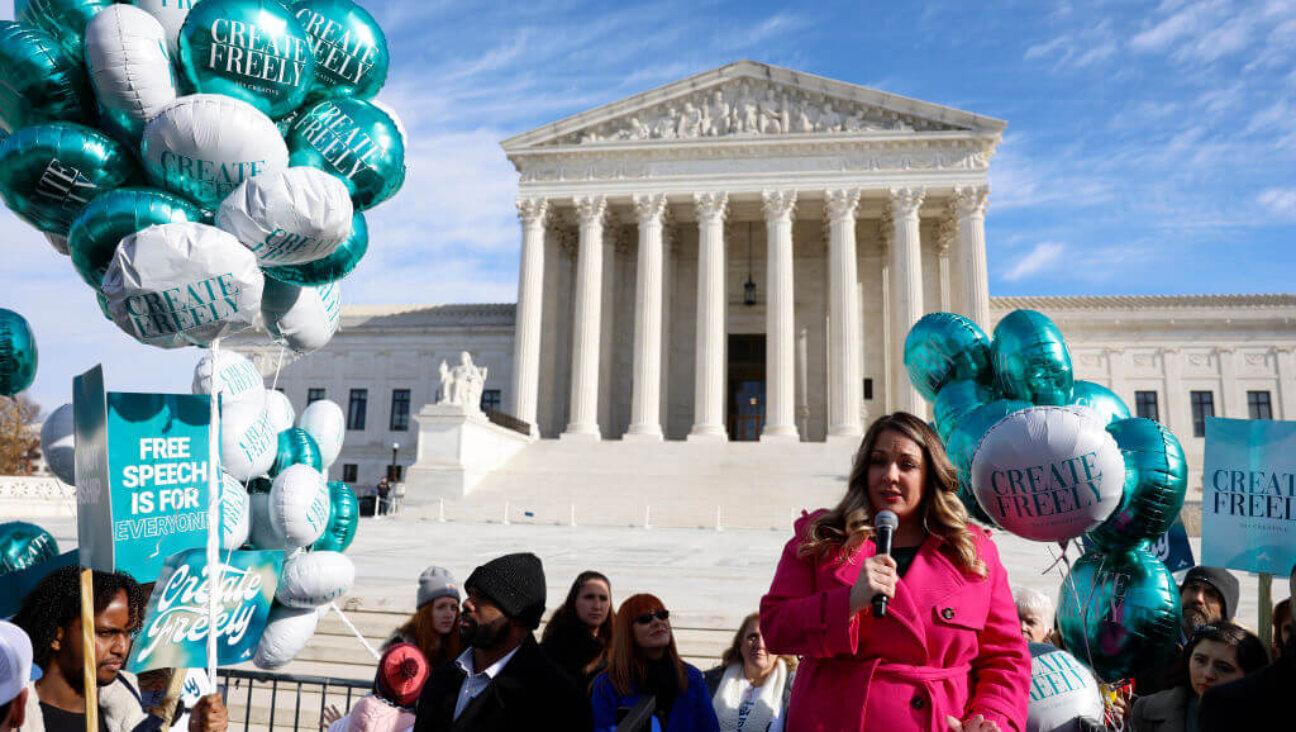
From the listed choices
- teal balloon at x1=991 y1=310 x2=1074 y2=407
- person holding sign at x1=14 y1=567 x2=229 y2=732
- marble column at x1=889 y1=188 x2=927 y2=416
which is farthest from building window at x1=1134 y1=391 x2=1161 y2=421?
person holding sign at x1=14 y1=567 x2=229 y2=732

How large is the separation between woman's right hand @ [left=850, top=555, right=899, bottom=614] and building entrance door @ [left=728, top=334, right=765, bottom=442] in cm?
3861

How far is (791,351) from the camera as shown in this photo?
34469 millimetres

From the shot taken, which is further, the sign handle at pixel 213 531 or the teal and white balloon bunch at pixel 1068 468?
the sign handle at pixel 213 531

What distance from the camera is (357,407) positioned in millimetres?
44469

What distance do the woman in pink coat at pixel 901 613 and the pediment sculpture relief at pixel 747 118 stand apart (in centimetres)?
3454

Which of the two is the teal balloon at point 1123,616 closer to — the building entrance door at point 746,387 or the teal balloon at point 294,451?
the teal balloon at point 294,451

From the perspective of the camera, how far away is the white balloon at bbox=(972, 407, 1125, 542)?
3.89 metres

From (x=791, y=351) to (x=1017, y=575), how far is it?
2158 centimetres

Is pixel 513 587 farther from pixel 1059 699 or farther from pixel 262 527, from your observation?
pixel 262 527

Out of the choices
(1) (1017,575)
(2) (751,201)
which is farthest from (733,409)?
(1) (1017,575)

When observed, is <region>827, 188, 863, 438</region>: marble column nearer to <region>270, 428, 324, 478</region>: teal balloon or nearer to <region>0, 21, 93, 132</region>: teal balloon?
<region>270, 428, 324, 478</region>: teal balloon

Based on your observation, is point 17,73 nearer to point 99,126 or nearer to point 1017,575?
point 99,126

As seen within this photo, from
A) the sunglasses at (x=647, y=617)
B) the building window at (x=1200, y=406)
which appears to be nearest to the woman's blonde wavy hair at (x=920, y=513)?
the sunglasses at (x=647, y=617)

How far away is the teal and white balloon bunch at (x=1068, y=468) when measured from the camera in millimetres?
3916
